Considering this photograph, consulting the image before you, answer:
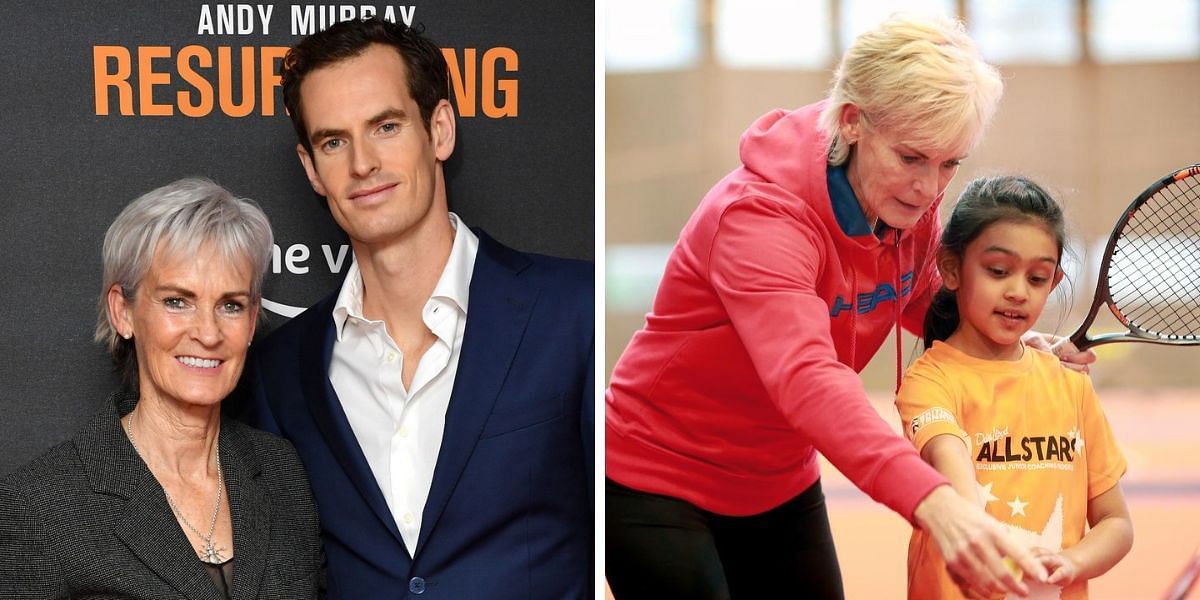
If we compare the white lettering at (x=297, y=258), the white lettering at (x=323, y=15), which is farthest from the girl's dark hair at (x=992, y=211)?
the white lettering at (x=297, y=258)

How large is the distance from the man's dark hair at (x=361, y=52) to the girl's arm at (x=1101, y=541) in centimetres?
133

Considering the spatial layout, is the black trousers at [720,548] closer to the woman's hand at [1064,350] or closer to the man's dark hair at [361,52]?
the woman's hand at [1064,350]

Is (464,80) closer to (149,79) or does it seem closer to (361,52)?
(361,52)

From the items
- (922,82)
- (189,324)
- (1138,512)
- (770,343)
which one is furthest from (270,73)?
(1138,512)

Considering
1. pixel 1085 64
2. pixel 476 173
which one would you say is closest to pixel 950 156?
pixel 476 173

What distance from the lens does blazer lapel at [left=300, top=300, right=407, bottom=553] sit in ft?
6.77

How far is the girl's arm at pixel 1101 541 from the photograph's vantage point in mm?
1977

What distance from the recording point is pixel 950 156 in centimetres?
183

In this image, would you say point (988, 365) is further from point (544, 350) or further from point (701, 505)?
Result: point (544, 350)

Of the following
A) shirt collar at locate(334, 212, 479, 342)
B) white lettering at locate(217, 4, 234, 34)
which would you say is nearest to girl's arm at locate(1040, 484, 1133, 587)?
shirt collar at locate(334, 212, 479, 342)

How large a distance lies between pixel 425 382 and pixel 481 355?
0.36ft

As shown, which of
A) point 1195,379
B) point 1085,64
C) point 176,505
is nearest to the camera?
point 176,505

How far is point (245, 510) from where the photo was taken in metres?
2.00

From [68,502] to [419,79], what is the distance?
90 cm
